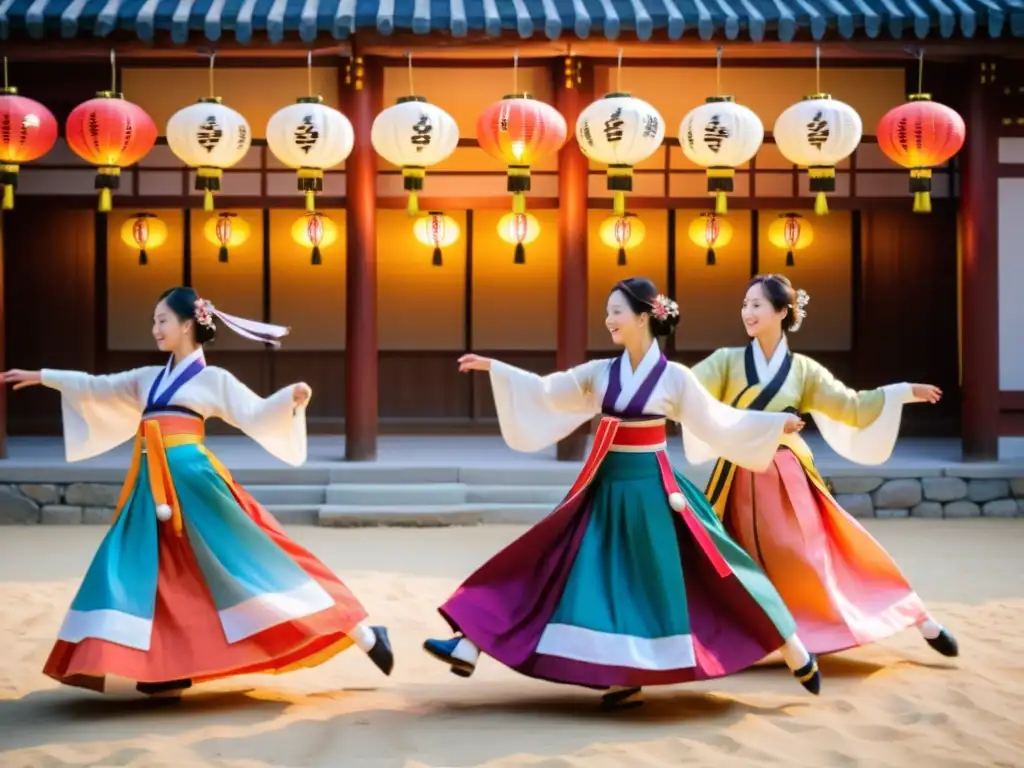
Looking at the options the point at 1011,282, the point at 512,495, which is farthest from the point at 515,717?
the point at 1011,282

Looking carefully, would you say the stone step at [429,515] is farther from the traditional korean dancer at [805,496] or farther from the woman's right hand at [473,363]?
the woman's right hand at [473,363]

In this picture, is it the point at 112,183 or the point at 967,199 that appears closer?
the point at 112,183

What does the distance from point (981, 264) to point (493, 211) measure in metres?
5.35

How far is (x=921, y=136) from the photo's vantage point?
10828 mm

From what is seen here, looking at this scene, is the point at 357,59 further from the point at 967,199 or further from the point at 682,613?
the point at 682,613

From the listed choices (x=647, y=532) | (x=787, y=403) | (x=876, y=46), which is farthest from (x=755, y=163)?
(x=647, y=532)

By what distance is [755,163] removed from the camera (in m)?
13.8

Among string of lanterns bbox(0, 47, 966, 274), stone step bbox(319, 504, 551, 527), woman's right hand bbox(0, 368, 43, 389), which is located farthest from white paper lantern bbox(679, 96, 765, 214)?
woman's right hand bbox(0, 368, 43, 389)

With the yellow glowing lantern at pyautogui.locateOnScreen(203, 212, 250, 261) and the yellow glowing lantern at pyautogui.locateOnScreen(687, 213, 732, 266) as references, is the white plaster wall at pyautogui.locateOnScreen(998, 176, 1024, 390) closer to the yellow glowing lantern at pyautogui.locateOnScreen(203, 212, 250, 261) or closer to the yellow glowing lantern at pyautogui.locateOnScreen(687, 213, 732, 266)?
the yellow glowing lantern at pyautogui.locateOnScreen(687, 213, 732, 266)

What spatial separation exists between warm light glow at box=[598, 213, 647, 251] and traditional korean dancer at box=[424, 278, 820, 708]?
27.0 ft

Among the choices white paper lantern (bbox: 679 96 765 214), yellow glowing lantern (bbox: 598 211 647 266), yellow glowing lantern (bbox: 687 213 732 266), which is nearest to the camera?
white paper lantern (bbox: 679 96 765 214)

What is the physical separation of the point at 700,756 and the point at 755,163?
32.1ft

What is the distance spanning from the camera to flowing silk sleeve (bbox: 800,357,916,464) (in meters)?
6.18

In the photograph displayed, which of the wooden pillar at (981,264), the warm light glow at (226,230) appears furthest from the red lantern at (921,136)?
the warm light glow at (226,230)
